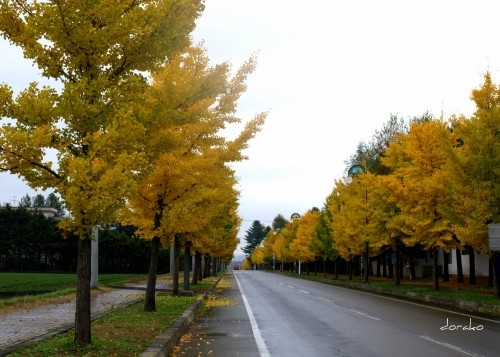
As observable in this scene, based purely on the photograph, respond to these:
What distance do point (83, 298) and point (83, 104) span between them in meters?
3.25

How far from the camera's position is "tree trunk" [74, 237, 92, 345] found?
9203mm

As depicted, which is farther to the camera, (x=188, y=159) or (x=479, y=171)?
(x=479, y=171)

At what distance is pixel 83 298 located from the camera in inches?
365

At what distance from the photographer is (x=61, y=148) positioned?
27.8 feet

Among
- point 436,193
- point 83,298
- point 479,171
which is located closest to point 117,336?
point 83,298

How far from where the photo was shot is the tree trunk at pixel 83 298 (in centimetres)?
920

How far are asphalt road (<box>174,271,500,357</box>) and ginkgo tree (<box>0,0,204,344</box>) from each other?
11.7 feet

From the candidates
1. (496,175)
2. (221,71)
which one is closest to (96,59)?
(221,71)

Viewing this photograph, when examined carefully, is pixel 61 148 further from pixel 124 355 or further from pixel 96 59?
pixel 124 355

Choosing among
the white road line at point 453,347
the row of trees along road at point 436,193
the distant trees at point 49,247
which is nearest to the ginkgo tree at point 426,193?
the row of trees along road at point 436,193

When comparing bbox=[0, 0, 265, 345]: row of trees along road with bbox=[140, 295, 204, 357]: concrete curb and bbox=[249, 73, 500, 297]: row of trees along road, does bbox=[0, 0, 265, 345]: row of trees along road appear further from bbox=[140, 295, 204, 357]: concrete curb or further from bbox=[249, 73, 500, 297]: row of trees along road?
bbox=[249, 73, 500, 297]: row of trees along road

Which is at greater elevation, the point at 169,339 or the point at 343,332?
the point at 169,339

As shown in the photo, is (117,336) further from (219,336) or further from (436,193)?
(436,193)

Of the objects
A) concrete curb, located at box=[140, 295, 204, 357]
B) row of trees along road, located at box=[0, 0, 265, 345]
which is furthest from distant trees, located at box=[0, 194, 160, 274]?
row of trees along road, located at box=[0, 0, 265, 345]
